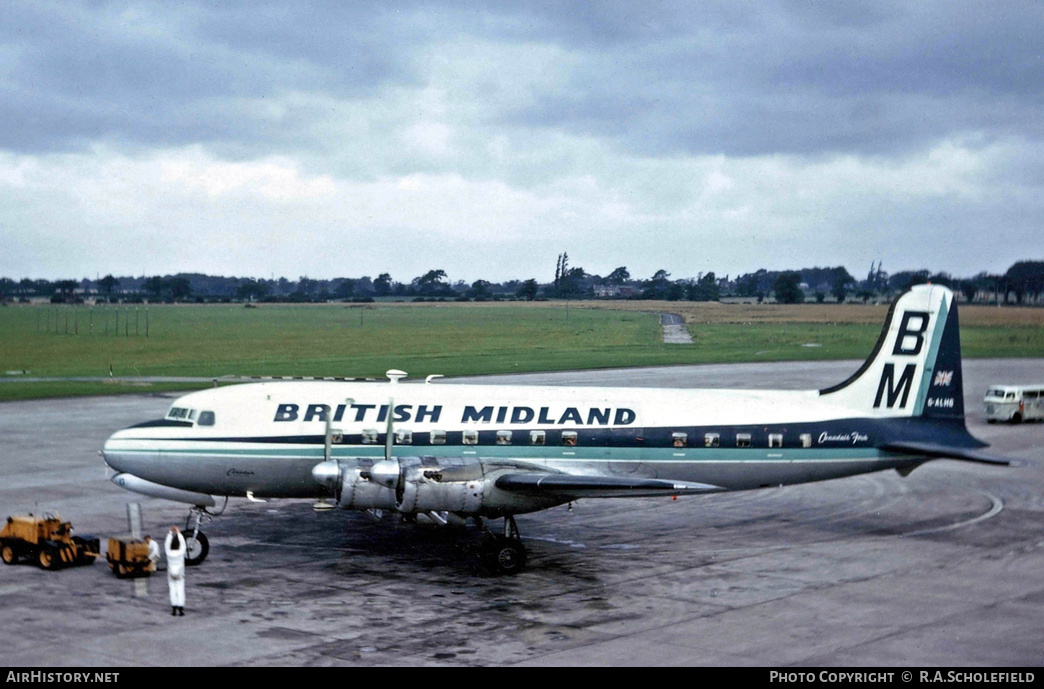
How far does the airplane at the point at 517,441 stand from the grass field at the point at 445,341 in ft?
119

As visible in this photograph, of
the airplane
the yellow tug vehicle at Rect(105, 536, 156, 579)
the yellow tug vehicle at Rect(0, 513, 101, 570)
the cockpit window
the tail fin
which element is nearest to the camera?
the yellow tug vehicle at Rect(105, 536, 156, 579)

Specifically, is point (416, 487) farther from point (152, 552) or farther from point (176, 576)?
point (152, 552)

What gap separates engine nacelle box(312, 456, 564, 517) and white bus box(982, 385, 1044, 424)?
37018 millimetres

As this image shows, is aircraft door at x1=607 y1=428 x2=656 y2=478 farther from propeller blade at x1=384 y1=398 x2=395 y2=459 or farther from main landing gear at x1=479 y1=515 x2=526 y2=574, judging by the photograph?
propeller blade at x1=384 y1=398 x2=395 y2=459

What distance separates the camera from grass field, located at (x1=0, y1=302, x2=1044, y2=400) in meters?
73.4

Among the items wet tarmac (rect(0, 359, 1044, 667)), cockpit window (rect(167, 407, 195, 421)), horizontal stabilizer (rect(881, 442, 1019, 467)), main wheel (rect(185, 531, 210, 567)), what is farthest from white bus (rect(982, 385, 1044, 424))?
main wheel (rect(185, 531, 210, 567))

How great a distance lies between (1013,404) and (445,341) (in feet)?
214

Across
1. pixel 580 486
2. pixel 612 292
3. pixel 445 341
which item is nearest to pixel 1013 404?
pixel 580 486

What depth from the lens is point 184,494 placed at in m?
24.2

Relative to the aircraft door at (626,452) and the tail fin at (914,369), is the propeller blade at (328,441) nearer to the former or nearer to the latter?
the aircraft door at (626,452)

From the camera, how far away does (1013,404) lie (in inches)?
1971

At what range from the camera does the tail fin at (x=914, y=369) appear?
91.6 feet

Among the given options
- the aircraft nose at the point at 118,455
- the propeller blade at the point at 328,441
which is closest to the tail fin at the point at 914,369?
the propeller blade at the point at 328,441
